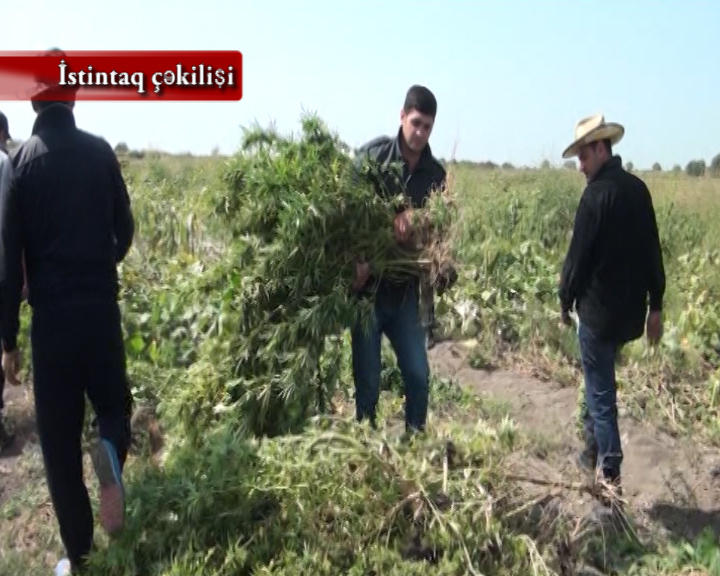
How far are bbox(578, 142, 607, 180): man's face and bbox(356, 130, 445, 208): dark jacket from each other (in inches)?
31.8

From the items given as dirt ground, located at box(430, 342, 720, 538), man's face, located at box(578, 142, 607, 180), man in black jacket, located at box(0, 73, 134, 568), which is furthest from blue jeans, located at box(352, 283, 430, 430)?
man in black jacket, located at box(0, 73, 134, 568)

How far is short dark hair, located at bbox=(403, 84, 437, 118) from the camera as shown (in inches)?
151

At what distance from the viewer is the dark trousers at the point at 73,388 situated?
308 cm

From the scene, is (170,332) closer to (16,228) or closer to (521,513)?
(16,228)

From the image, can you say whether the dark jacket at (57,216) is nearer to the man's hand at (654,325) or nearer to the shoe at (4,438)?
the shoe at (4,438)

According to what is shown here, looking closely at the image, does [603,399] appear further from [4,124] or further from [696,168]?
[696,168]

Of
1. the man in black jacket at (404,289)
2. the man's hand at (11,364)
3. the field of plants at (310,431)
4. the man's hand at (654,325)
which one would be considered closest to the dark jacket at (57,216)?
the man's hand at (11,364)

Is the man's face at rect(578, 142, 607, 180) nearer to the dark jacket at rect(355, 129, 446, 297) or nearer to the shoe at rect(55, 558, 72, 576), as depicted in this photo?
the dark jacket at rect(355, 129, 446, 297)

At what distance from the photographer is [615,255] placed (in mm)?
3994

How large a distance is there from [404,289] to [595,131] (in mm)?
1312

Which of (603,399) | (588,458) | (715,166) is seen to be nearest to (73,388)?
(603,399)

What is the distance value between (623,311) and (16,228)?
2934 millimetres

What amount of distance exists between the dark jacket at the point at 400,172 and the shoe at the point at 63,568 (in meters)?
2.21

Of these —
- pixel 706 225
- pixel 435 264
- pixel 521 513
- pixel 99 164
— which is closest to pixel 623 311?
pixel 435 264
